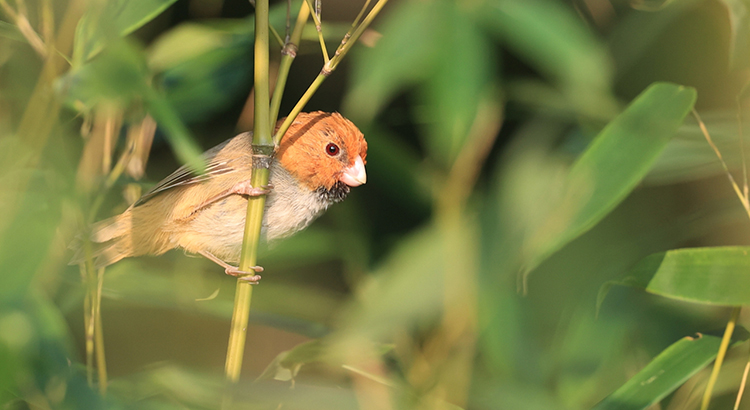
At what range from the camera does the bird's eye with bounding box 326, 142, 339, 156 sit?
6.26 ft

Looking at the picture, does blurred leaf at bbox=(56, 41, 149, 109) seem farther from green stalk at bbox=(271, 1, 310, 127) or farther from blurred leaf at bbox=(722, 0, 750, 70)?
blurred leaf at bbox=(722, 0, 750, 70)

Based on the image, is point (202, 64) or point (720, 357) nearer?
point (720, 357)

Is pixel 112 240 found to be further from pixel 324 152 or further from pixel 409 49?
pixel 409 49

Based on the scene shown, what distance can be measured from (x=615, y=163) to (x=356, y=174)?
82 centimetres

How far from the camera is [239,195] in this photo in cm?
A: 187

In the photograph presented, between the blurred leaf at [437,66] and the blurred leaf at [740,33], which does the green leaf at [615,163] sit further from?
the blurred leaf at [437,66]

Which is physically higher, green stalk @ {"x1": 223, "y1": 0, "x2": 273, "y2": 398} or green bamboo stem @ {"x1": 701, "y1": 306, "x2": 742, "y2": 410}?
green stalk @ {"x1": 223, "y1": 0, "x2": 273, "y2": 398}

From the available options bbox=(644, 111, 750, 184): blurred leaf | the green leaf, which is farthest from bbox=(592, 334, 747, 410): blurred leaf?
bbox=(644, 111, 750, 184): blurred leaf

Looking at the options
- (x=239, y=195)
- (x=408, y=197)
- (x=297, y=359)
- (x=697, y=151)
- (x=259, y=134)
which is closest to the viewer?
(x=259, y=134)

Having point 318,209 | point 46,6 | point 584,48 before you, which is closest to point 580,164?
point 584,48

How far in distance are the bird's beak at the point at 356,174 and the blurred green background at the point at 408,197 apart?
0.39 feet

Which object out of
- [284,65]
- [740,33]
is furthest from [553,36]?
[284,65]

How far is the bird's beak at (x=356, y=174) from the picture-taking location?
6.23 ft

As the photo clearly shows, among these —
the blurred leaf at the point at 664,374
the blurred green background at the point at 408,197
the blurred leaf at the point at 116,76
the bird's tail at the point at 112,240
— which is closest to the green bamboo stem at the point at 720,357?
the blurred leaf at the point at 664,374
